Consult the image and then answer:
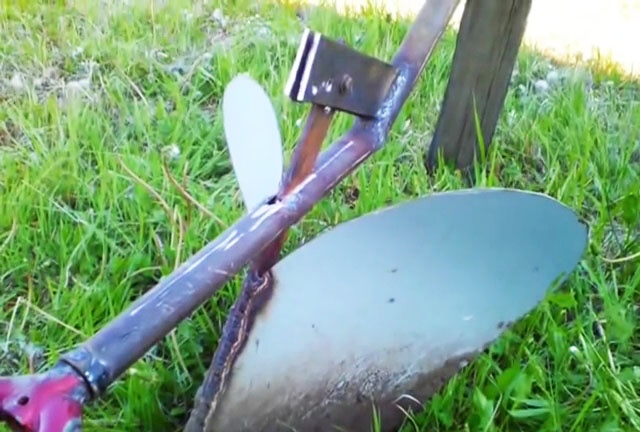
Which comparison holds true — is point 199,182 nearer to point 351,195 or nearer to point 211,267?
point 351,195

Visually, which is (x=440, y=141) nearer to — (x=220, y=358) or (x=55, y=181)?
(x=55, y=181)

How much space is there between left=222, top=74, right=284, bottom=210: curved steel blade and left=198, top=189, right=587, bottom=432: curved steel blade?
179mm

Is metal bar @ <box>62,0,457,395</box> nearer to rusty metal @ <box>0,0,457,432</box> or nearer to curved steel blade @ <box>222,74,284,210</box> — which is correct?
rusty metal @ <box>0,0,457,432</box>

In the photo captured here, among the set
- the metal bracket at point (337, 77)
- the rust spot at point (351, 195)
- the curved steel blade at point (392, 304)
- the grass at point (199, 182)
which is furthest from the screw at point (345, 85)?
the rust spot at point (351, 195)

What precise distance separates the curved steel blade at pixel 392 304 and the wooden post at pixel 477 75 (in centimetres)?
60

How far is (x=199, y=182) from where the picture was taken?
174 cm

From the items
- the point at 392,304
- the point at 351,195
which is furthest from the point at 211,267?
the point at 351,195

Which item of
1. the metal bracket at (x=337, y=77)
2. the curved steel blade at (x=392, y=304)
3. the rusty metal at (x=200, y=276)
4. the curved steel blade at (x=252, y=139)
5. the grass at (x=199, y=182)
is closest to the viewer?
the rusty metal at (x=200, y=276)

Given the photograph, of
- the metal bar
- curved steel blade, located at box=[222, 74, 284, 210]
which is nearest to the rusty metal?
the metal bar

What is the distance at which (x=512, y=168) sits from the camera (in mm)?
1801

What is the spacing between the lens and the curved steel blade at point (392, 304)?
992 mm

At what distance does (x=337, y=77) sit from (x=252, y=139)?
0.34 metres

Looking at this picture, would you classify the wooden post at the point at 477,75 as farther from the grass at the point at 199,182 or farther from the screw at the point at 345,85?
the screw at the point at 345,85

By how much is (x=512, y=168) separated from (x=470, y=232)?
2.45 feet
